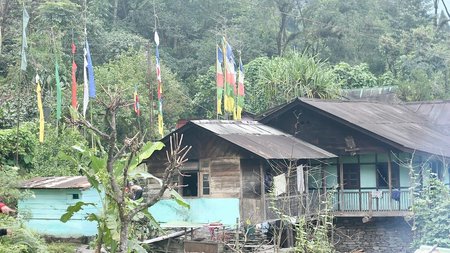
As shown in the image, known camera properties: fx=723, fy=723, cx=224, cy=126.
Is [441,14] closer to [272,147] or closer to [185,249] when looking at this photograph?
[272,147]

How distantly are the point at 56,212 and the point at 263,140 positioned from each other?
20.7ft

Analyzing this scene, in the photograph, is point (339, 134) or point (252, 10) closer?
point (339, 134)

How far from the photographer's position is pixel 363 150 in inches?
893

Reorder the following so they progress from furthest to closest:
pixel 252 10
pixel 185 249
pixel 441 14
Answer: pixel 441 14
pixel 252 10
pixel 185 249

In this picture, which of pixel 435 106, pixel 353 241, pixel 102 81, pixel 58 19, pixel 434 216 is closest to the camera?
pixel 434 216

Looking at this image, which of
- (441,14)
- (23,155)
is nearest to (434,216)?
(23,155)

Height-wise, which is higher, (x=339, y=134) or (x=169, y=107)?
(x=169, y=107)

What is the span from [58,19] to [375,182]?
57.2ft

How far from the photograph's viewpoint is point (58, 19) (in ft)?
109

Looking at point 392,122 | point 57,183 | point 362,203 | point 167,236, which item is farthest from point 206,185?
point 392,122

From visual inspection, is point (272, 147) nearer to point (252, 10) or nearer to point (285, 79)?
point (285, 79)

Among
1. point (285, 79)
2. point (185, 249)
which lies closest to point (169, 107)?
point (285, 79)

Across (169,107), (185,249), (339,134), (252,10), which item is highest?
(252,10)

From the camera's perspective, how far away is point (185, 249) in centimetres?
1847
